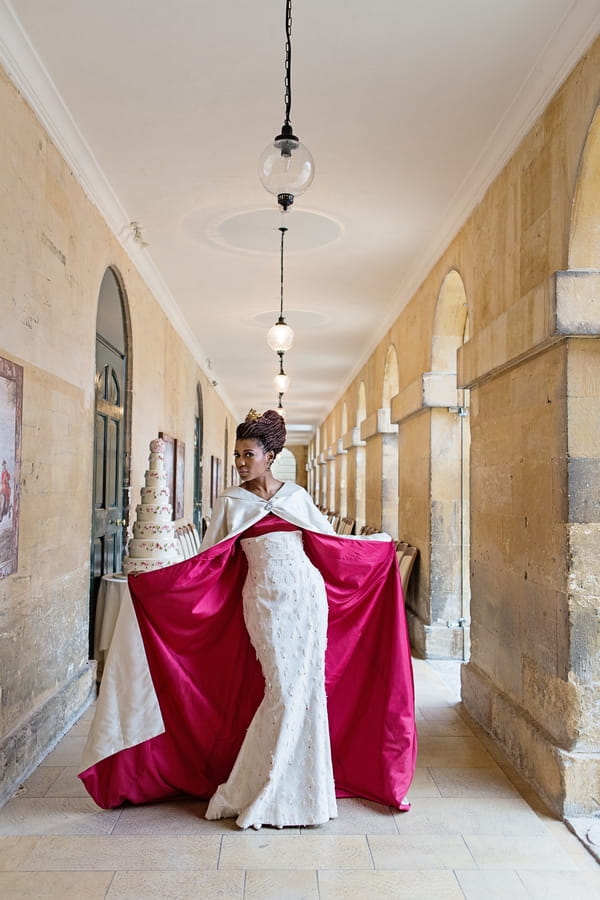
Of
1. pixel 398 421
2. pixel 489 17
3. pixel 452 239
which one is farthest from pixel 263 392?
pixel 489 17

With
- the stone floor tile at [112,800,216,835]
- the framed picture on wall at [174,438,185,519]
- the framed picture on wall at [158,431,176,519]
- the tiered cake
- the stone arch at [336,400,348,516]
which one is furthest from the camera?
the stone arch at [336,400,348,516]

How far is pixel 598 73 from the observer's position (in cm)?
309

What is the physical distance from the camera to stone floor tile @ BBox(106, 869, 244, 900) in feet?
8.58

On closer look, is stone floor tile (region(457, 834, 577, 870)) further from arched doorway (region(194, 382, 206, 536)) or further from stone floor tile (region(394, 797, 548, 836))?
arched doorway (region(194, 382, 206, 536))

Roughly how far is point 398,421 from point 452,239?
2.38 m

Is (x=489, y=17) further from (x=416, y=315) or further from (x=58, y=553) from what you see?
(x=416, y=315)

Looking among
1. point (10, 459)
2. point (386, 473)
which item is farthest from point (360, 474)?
point (10, 459)

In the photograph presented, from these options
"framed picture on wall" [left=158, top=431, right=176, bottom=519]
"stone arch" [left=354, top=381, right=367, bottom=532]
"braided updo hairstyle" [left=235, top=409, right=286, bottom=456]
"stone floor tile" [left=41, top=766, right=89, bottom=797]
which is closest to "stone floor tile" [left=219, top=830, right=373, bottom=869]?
"stone floor tile" [left=41, top=766, right=89, bottom=797]

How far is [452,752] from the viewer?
4.08 m

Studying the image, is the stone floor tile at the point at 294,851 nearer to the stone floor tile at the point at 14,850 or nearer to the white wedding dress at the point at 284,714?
the white wedding dress at the point at 284,714

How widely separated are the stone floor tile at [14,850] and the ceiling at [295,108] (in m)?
3.29

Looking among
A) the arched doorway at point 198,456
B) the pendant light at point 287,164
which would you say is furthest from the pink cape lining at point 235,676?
the arched doorway at point 198,456

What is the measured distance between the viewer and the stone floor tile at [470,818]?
3152 millimetres

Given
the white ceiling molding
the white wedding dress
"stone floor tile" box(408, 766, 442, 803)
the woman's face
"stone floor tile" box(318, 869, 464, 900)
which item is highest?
the white ceiling molding
